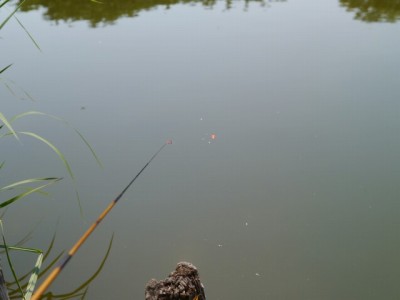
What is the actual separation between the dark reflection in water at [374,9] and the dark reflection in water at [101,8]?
2.20 feet

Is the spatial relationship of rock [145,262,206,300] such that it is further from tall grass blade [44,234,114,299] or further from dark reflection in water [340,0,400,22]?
dark reflection in water [340,0,400,22]

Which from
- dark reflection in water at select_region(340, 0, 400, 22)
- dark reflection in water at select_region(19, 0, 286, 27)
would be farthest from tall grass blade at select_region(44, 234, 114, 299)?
dark reflection in water at select_region(340, 0, 400, 22)

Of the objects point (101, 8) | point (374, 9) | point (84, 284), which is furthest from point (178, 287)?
point (101, 8)

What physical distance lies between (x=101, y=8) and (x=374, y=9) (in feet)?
7.09

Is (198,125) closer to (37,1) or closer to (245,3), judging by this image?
(245,3)

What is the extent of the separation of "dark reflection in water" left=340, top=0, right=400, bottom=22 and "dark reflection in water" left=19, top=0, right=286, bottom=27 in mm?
672

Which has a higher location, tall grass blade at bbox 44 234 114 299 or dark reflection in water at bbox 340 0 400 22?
tall grass blade at bbox 44 234 114 299

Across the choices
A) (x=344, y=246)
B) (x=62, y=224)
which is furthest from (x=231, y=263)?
(x=62, y=224)

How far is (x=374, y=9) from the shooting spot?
326 centimetres

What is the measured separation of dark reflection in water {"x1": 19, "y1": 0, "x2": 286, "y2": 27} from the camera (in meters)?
3.57

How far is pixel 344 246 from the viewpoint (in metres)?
1.46

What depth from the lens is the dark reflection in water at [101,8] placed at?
3.57 m

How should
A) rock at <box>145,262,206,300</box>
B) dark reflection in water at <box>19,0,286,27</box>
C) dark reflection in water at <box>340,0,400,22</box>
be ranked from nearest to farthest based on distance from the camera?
rock at <box>145,262,206,300</box>
dark reflection in water at <box>340,0,400,22</box>
dark reflection in water at <box>19,0,286,27</box>

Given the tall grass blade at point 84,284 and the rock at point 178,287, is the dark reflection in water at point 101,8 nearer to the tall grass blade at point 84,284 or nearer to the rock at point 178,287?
the tall grass blade at point 84,284
